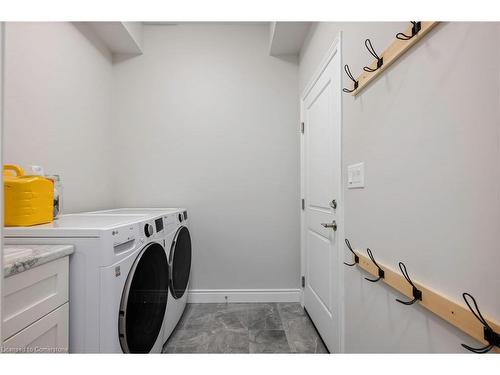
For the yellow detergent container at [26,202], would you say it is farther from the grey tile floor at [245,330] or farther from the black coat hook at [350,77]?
the black coat hook at [350,77]

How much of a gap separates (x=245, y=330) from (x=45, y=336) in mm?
1353

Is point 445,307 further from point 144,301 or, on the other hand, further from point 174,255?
point 174,255

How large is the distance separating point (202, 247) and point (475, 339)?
2.04 metres

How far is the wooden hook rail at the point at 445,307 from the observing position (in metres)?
0.55

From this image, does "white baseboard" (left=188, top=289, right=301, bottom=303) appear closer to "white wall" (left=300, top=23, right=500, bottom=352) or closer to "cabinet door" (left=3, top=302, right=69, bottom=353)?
"white wall" (left=300, top=23, right=500, bottom=352)

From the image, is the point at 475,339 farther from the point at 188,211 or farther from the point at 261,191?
the point at 188,211

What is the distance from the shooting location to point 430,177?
70 centimetres

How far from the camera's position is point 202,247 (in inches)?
92.2

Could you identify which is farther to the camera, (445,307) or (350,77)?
(350,77)

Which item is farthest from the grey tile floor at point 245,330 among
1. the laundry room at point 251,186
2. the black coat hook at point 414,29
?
the black coat hook at point 414,29

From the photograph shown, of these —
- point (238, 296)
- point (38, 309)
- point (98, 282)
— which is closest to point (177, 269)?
point (238, 296)

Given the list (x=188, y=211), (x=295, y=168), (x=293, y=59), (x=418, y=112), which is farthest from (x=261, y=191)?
(x=418, y=112)

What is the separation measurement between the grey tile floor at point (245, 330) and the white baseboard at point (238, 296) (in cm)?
5

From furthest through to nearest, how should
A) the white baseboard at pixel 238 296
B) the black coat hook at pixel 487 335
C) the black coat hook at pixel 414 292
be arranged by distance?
the white baseboard at pixel 238 296
the black coat hook at pixel 414 292
the black coat hook at pixel 487 335
